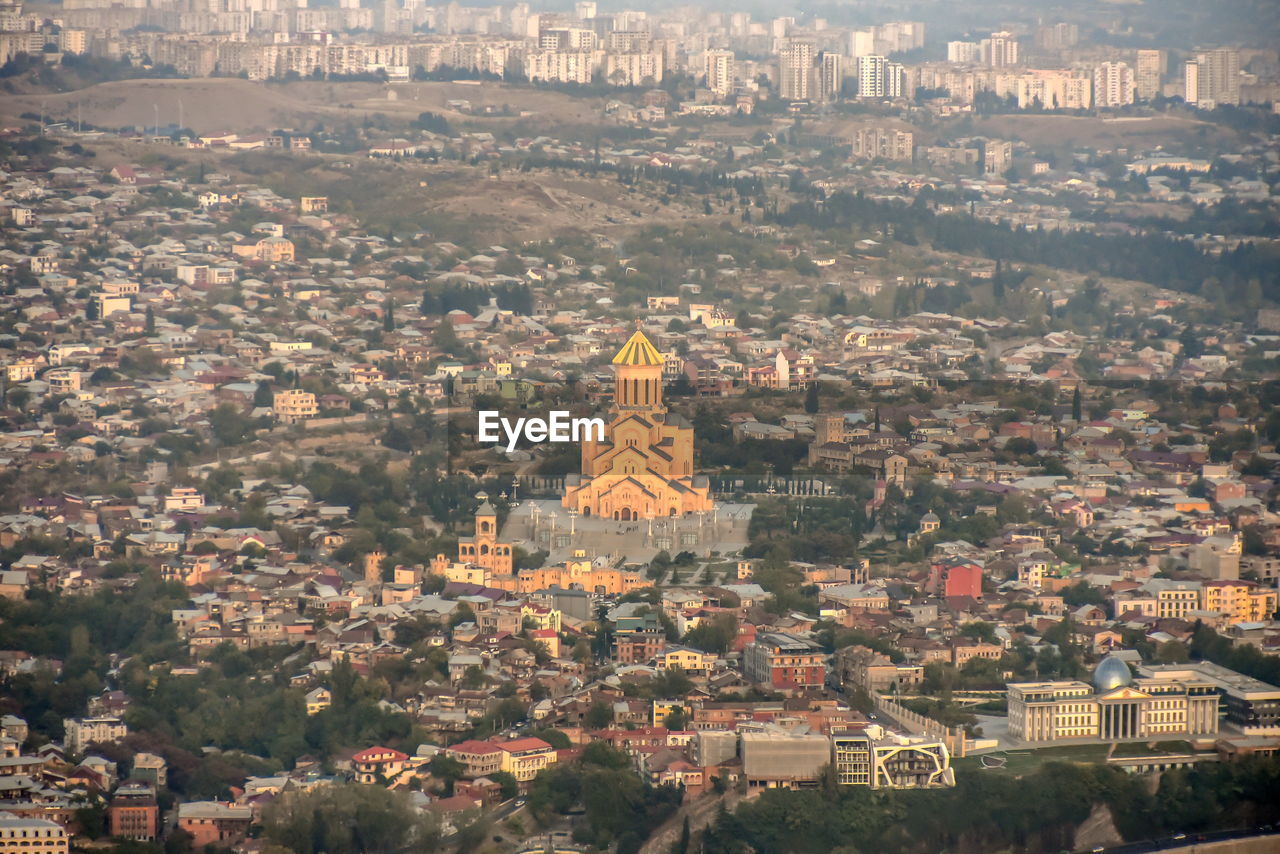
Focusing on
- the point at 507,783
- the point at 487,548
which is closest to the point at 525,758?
the point at 507,783

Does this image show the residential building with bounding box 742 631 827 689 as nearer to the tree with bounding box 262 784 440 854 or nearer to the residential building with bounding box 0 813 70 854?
the tree with bounding box 262 784 440 854

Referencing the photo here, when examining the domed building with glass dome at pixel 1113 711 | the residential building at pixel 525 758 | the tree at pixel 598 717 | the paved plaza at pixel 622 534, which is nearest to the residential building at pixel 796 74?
the paved plaza at pixel 622 534

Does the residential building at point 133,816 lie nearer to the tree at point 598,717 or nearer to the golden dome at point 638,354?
the tree at point 598,717

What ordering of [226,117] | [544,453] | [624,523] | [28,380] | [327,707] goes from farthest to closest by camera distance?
[226,117] < [28,380] < [544,453] < [624,523] < [327,707]

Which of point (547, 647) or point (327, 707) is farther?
point (547, 647)

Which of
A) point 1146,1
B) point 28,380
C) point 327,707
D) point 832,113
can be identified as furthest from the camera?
point 1146,1

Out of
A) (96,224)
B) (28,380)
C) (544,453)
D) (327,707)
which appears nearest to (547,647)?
(327,707)

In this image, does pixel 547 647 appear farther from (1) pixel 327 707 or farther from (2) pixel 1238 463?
(2) pixel 1238 463
